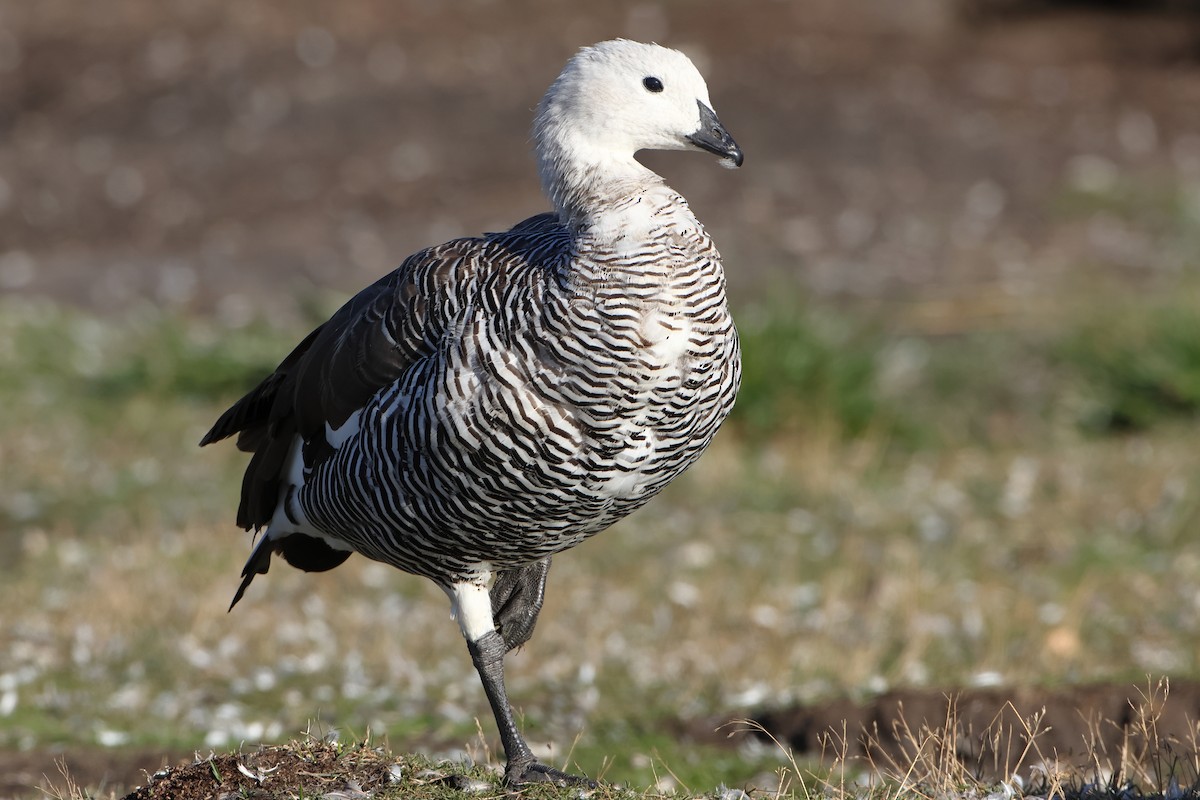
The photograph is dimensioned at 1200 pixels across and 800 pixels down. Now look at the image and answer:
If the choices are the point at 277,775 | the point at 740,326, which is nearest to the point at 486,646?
the point at 277,775

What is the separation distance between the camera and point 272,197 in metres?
17.2

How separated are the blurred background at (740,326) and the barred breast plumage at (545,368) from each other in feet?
5.53

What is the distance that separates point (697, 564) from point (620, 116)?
5185 mm

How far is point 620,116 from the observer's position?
4617 mm

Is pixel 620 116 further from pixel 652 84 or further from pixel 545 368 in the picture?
pixel 545 368

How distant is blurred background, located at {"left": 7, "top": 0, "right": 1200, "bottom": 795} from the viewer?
7.65m

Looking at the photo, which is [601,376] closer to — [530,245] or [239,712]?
[530,245]

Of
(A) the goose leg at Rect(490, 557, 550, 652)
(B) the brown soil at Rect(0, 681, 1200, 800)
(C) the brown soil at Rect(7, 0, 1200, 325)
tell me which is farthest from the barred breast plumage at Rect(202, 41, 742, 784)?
(C) the brown soil at Rect(7, 0, 1200, 325)

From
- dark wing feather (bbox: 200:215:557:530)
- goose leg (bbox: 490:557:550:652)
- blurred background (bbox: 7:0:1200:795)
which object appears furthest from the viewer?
blurred background (bbox: 7:0:1200:795)

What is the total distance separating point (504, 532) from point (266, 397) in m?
1.47

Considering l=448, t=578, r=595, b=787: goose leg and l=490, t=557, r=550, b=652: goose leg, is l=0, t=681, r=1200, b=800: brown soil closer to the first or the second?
l=490, t=557, r=550, b=652: goose leg

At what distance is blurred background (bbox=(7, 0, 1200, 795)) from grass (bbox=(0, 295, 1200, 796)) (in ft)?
0.11

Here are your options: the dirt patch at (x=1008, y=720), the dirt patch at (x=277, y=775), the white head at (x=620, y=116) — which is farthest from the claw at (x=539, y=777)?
the white head at (x=620, y=116)

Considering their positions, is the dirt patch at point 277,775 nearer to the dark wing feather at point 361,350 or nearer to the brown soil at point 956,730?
the dark wing feather at point 361,350
